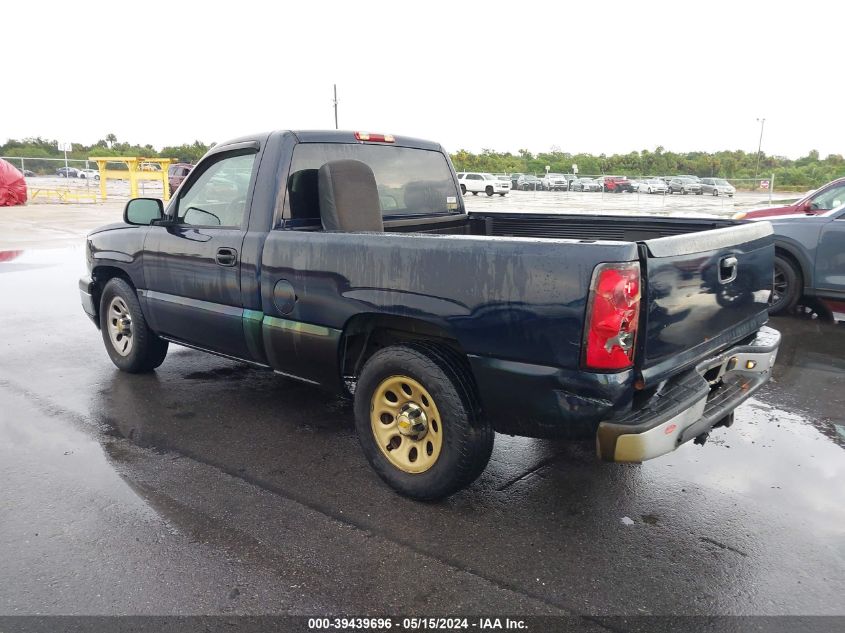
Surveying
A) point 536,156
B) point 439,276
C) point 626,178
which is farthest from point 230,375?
point 536,156

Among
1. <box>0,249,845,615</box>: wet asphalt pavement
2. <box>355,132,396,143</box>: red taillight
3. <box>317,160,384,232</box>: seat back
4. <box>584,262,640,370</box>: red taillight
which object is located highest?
<box>355,132,396,143</box>: red taillight

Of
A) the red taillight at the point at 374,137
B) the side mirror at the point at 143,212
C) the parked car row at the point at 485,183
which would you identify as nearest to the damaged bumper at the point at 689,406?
the red taillight at the point at 374,137

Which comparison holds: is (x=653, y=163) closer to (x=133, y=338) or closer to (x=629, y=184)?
(x=629, y=184)

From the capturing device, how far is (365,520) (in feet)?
10.7

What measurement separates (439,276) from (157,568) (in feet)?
5.90

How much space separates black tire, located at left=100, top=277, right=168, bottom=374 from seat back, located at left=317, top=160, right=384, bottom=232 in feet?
6.98

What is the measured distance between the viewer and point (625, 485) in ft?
12.1

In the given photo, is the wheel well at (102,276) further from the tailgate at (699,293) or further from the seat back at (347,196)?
the tailgate at (699,293)

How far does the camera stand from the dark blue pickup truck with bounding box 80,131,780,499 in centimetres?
273

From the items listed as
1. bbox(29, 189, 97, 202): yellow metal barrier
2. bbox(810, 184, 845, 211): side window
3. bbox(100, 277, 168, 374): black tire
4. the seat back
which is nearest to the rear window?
the seat back

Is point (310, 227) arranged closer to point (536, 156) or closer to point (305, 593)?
point (305, 593)

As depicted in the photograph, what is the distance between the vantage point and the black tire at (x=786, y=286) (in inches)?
300

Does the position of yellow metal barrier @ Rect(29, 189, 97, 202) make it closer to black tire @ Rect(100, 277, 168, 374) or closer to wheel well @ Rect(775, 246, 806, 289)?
black tire @ Rect(100, 277, 168, 374)

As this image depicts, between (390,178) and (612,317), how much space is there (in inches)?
96.9
